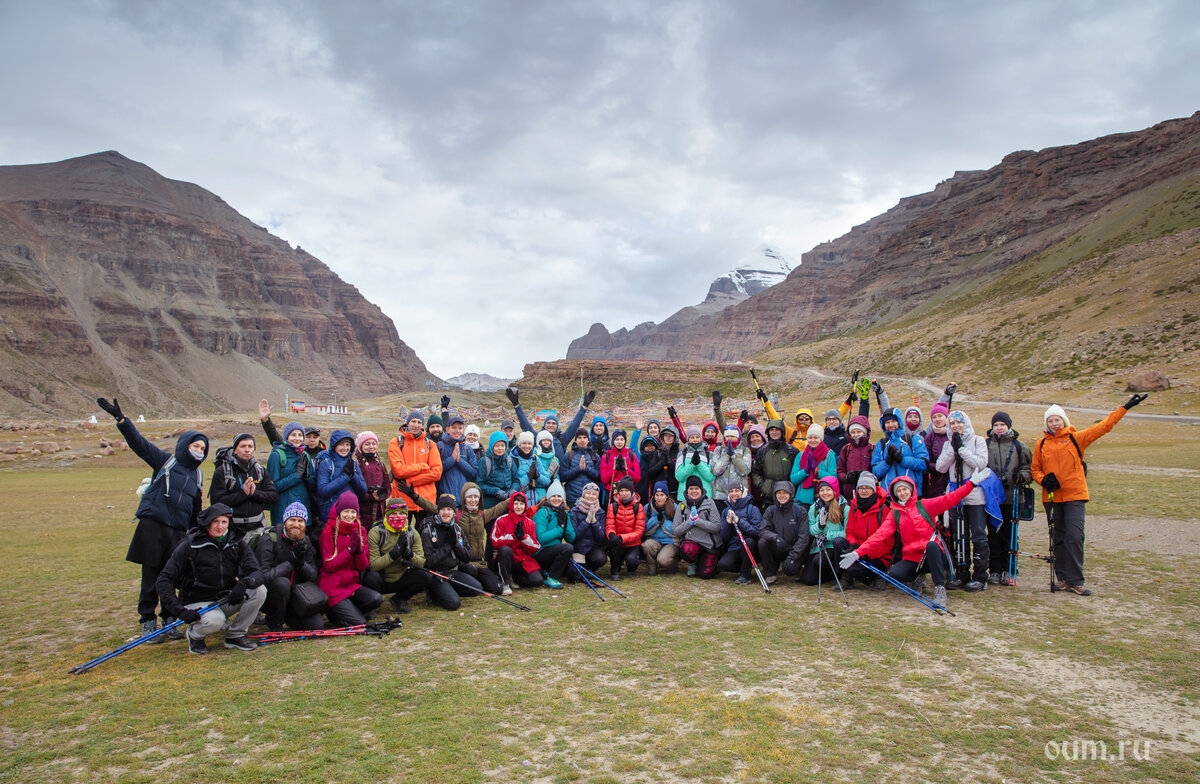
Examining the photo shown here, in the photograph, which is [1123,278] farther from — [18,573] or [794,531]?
[18,573]

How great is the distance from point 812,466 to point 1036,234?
15812cm

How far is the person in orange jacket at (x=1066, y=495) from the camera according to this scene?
371 inches

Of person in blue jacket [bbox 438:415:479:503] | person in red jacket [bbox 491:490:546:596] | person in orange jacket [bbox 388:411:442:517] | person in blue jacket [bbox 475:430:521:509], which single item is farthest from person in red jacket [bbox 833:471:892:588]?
person in orange jacket [bbox 388:411:442:517]

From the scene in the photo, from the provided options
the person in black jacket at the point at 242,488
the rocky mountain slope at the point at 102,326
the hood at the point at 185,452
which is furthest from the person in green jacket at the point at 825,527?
the rocky mountain slope at the point at 102,326

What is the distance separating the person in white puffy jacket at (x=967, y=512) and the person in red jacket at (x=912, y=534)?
0.23 m

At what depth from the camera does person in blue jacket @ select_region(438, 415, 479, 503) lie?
36.6ft

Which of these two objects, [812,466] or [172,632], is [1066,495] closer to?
[812,466]

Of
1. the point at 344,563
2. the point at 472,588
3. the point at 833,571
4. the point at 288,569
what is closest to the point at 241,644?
the point at 288,569

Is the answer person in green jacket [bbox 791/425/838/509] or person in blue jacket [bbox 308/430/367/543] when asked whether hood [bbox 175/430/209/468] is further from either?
person in green jacket [bbox 791/425/838/509]

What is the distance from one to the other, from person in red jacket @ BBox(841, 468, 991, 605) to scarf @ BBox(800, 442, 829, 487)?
135cm

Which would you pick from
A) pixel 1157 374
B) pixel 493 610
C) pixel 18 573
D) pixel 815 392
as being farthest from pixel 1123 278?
pixel 18 573

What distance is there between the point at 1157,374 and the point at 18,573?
57182 millimetres

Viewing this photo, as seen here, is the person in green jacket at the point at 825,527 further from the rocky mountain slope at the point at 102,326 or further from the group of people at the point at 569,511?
the rocky mountain slope at the point at 102,326

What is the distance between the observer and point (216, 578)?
7.76 m
